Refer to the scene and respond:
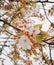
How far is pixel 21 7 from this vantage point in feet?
5.12

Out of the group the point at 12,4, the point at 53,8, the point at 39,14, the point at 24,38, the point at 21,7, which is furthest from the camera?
the point at 39,14

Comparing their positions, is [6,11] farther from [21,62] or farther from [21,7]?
[21,62]

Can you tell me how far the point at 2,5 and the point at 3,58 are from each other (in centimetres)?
79

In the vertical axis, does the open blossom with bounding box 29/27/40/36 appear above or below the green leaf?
above

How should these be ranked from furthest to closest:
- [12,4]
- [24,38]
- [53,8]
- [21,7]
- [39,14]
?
[39,14], [53,8], [12,4], [21,7], [24,38]

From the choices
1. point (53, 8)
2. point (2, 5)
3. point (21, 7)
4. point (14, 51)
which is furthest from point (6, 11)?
point (53, 8)

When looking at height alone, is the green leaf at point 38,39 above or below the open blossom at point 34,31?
below

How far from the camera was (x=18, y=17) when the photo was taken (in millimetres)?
1643

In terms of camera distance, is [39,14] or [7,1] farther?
[39,14]

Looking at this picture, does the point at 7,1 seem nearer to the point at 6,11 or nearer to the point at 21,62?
the point at 6,11

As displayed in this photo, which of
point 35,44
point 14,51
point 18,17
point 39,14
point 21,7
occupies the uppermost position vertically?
point 35,44

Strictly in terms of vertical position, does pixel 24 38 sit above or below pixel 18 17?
above

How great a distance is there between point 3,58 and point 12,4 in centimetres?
83

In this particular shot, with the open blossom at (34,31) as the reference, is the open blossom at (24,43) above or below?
below
